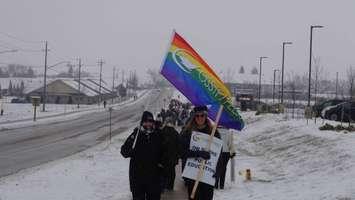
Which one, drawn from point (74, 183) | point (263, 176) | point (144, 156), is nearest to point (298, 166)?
point (263, 176)

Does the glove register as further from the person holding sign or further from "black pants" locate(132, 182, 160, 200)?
"black pants" locate(132, 182, 160, 200)

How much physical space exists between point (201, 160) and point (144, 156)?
888mm

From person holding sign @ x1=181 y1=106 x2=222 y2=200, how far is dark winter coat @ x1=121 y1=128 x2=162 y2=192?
1.55 feet

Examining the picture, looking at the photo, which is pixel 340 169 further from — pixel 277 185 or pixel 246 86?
pixel 246 86

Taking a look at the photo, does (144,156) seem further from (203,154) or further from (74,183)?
(74,183)

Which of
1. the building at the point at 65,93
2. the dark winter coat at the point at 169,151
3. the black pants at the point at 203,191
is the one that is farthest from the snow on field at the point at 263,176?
the building at the point at 65,93

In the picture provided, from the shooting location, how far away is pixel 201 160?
859 cm

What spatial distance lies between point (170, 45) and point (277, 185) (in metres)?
6.08

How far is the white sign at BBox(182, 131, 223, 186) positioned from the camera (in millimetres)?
8500

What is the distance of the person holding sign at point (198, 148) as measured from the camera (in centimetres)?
848

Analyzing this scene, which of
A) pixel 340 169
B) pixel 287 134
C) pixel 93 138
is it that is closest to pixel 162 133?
pixel 340 169

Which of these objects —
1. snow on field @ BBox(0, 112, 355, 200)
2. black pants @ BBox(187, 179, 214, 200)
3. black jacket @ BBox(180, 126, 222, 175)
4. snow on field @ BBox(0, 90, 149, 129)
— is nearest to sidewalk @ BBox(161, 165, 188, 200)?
snow on field @ BBox(0, 112, 355, 200)

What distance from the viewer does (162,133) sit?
27.3 ft

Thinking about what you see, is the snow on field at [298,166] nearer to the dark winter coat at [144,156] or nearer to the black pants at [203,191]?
the black pants at [203,191]
